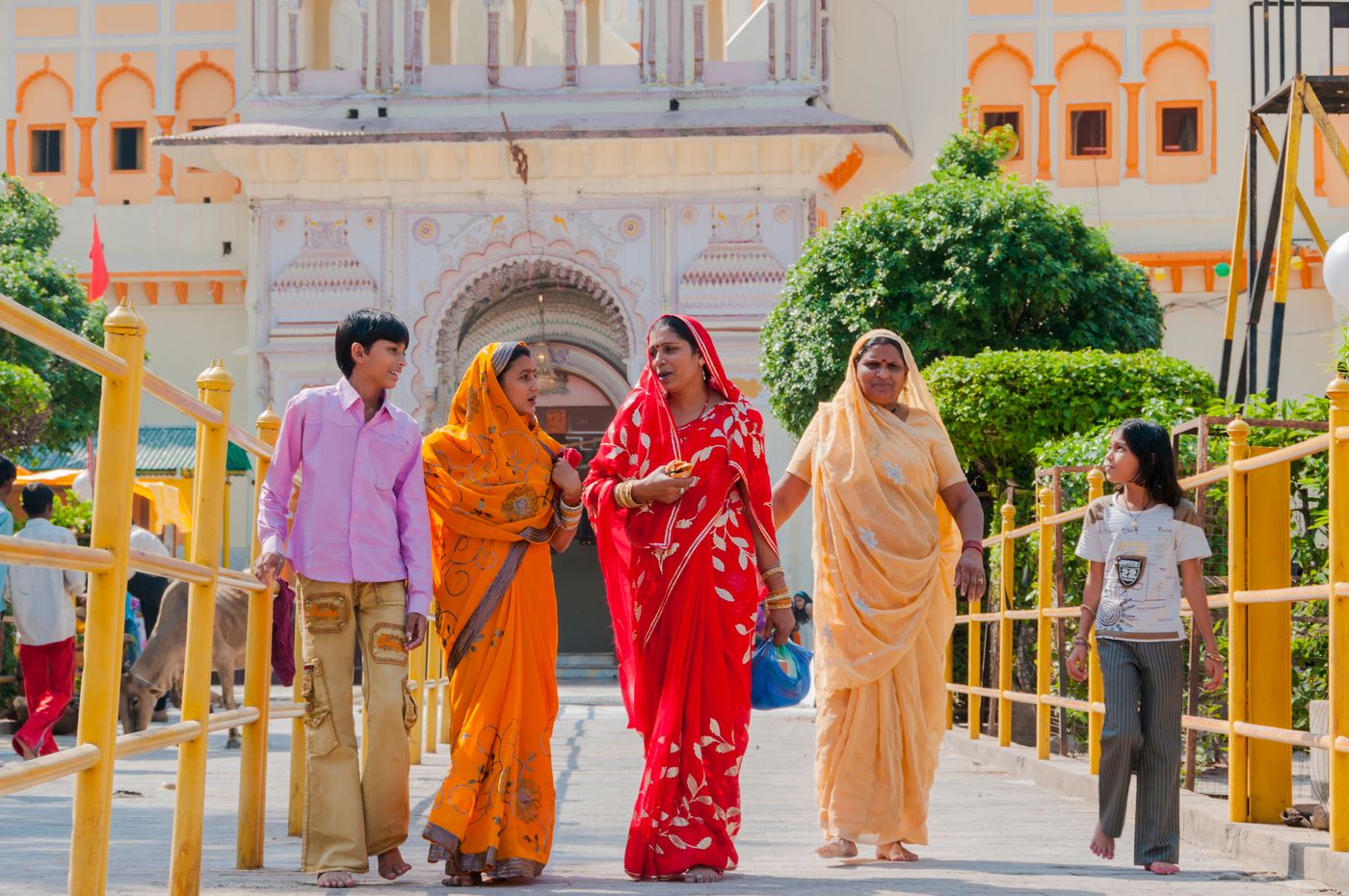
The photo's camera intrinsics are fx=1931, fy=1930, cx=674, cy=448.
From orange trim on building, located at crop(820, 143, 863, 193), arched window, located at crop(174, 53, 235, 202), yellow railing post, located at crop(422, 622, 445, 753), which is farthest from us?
arched window, located at crop(174, 53, 235, 202)

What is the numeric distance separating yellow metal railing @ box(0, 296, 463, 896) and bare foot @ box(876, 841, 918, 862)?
1.87 metres

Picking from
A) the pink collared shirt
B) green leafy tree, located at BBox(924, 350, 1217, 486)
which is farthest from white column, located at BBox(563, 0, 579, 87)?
the pink collared shirt

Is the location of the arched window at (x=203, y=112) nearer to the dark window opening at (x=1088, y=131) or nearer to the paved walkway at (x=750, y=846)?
the dark window opening at (x=1088, y=131)

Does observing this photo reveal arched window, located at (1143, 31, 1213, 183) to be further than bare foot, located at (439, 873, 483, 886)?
Yes

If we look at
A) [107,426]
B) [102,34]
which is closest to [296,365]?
[102,34]

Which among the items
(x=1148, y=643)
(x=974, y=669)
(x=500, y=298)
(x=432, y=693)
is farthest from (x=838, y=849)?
(x=500, y=298)

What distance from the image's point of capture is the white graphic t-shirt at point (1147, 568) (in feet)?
18.6

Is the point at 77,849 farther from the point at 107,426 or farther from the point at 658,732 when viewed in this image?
the point at 658,732

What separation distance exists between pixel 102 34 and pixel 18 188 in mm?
2839

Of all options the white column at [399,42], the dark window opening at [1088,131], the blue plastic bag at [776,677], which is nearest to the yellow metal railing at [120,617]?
the blue plastic bag at [776,677]

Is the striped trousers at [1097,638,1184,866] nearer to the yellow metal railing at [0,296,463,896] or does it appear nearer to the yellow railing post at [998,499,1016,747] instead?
the yellow metal railing at [0,296,463,896]

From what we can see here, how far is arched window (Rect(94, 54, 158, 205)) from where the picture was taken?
2545cm

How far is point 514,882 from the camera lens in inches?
205

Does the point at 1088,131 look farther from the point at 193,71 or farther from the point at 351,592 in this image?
the point at 351,592
